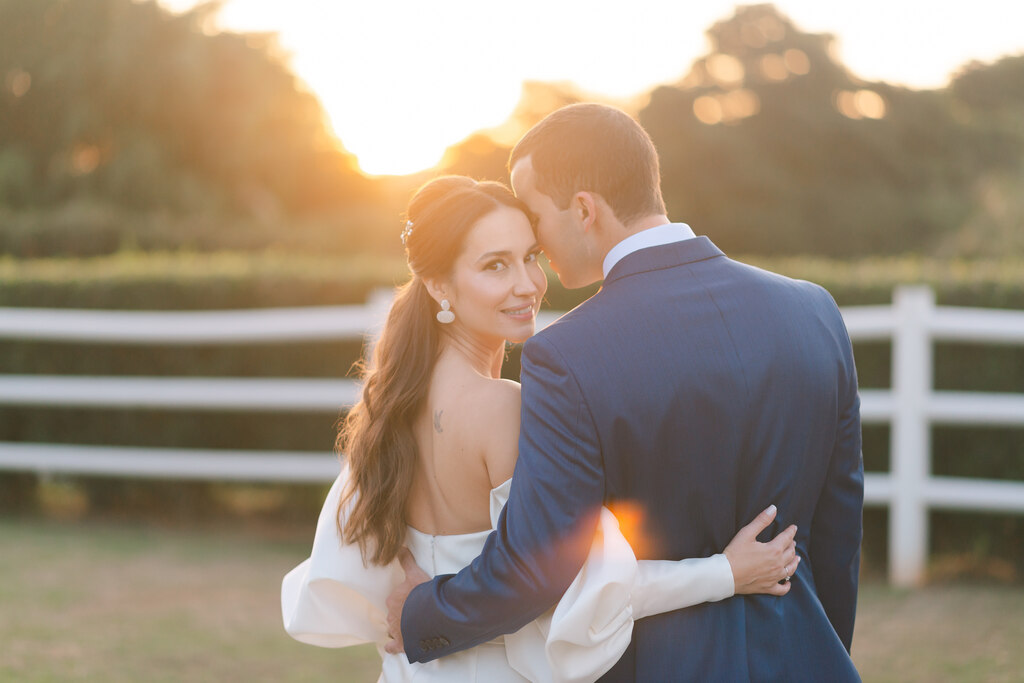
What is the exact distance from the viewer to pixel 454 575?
92.0 inches

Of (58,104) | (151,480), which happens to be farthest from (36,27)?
(151,480)

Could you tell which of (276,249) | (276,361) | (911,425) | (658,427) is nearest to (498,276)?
(658,427)

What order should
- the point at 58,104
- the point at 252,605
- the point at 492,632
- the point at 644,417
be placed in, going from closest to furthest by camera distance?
the point at 644,417 < the point at 492,632 < the point at 252,605 < the point at 58,104

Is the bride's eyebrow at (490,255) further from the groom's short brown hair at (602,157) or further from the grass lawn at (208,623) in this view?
the grass lawn at (208,623)

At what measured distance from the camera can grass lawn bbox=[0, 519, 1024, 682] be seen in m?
4.55

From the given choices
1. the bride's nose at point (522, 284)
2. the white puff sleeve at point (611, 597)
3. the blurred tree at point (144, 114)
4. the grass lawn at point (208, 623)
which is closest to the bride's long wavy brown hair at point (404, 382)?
the bride's nose at point (522, 284)

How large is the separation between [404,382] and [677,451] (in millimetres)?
794

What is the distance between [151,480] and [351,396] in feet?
7.89

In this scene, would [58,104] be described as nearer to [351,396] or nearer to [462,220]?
[351,396]

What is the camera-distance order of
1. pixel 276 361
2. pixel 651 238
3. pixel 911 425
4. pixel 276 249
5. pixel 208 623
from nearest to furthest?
pixel 651 238 < pixel 208 623 < pixel 911 425 < pixel 276 361 < pixel 276 249

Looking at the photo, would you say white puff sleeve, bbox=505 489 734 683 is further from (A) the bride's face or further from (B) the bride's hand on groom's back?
(A) the bride's face

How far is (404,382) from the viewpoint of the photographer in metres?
2.54

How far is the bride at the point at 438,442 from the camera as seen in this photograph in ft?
7.93

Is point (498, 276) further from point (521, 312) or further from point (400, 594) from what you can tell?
point (400, 594)
